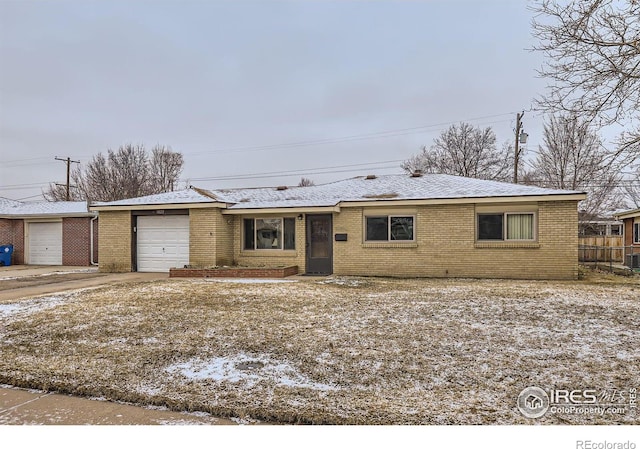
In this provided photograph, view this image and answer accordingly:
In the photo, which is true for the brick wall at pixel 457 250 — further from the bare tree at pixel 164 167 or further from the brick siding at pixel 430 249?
the bare tree at pixel 164 167

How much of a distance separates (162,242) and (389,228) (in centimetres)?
850

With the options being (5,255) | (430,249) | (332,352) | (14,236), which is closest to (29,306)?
(332,352)

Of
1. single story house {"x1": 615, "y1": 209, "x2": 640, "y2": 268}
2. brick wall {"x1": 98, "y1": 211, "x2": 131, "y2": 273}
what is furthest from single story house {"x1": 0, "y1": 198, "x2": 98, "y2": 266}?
single story house {"x1": 615, "y1": 209, "x2": 640, "y2": 268}

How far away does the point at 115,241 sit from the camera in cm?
1625

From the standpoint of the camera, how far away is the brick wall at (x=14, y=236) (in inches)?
815

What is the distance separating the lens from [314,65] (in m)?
15.9

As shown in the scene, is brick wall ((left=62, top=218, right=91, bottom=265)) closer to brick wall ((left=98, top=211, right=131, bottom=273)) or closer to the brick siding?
brick wall ((left=98, top=211, right=131, bottom=273))

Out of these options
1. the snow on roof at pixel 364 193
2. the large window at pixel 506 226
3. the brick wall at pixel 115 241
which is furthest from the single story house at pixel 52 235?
the large window at pixel 506 226

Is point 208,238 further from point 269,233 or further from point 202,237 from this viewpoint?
point 269,233

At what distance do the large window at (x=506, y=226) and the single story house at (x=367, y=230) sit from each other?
1.2 inches

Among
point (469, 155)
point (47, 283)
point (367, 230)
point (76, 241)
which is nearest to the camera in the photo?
point (47, 283)

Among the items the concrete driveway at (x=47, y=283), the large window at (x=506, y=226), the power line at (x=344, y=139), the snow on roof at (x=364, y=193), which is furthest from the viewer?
the power line at (x=344, y=139)

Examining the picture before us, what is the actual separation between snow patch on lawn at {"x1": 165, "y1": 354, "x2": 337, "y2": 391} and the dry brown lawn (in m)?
0.02

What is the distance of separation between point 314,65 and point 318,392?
14256mm
